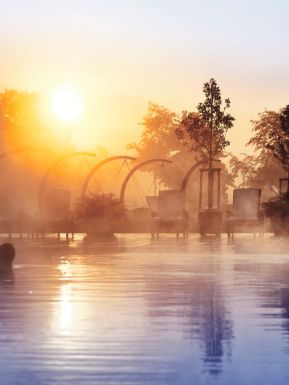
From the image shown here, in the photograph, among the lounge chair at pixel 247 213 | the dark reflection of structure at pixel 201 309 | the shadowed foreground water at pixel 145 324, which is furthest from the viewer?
the lounge chair at pixel 247 213

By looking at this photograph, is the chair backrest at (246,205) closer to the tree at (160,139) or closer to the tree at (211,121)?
the tree at (211,121)

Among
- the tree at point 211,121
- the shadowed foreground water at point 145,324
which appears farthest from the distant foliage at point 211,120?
the shadowed foreground water at point 145,324

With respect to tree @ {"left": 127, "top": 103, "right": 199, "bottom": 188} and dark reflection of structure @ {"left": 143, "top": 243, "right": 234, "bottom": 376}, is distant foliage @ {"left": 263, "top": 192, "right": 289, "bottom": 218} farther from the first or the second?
tree @ {"left": 127, "top": 103, "right": 199, "bottom": 188}

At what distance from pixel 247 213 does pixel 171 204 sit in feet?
6.97

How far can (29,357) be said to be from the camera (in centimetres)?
643

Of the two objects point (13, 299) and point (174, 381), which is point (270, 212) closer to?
point (13, 299)

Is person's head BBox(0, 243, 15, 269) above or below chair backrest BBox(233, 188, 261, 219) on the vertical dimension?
below

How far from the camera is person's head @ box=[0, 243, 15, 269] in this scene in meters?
14.6

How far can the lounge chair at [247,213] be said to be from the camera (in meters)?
29.6

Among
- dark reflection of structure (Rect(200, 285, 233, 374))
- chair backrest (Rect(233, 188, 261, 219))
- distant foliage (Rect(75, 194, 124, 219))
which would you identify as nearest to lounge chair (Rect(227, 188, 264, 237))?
chair backrest (Rect(233, 188, 261, 219))

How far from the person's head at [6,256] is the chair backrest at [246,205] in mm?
15538

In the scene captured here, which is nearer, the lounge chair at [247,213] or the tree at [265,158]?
the lounge chair at [247,213]

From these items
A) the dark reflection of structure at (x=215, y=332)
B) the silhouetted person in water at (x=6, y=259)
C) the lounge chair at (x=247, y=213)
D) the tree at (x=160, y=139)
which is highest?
the tree at (x=160, y=139)

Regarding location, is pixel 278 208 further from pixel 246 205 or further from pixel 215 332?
pixel 215 332
